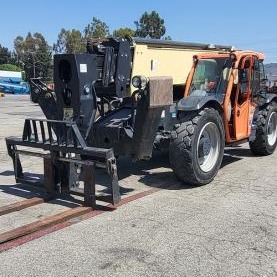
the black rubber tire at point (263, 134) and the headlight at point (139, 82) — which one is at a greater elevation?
the headlight at point (139, 82)

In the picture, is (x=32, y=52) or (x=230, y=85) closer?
(x=230, y=85)

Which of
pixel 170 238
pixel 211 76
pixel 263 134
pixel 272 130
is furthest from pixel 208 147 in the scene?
pixel 272 130

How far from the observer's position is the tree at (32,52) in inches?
3978

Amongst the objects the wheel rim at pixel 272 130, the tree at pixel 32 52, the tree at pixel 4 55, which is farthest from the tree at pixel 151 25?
the wheel rim at pixel 272 130

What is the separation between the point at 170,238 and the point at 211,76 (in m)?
4.59

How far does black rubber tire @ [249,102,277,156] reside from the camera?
998 cm

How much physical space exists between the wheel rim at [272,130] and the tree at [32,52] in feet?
293

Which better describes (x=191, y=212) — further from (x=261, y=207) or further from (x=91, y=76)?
(x=91, y=76)

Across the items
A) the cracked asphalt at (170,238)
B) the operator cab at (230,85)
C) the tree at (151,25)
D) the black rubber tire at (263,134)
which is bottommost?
the cracked asphalt at (170,238)

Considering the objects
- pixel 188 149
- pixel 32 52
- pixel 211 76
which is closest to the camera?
pixel 188 149

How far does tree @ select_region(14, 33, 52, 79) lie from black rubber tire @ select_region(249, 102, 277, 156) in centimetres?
8962

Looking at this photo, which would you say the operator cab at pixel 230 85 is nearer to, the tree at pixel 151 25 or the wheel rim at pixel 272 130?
the wheel rim at pixel 272 130

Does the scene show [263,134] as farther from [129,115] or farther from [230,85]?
[129,115]

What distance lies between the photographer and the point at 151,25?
79.5 metres
